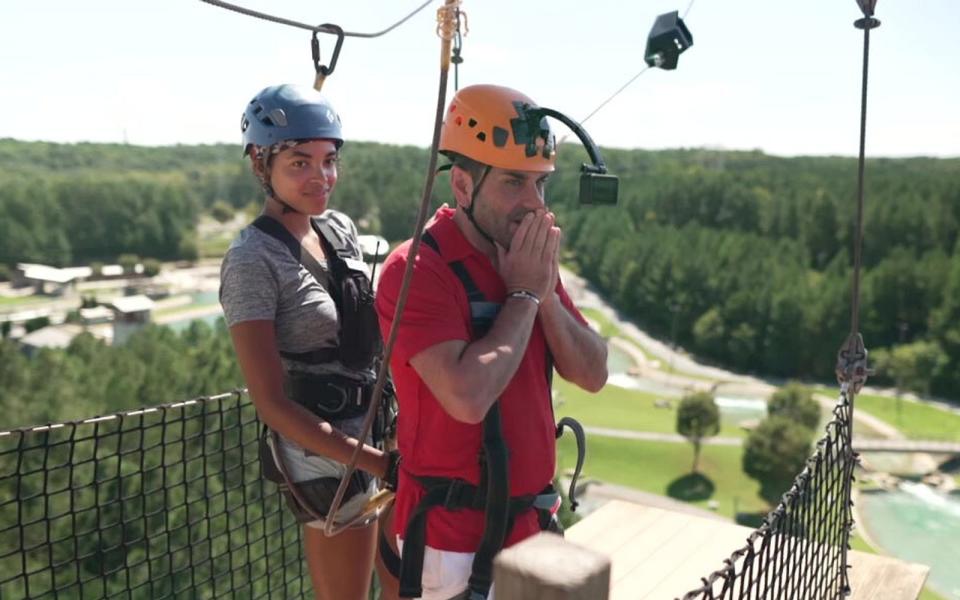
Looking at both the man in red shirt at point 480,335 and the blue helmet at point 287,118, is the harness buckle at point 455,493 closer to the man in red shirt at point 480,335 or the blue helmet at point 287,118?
the man in red shirt at point 480,335

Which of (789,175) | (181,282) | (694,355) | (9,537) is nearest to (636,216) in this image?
(789,175)

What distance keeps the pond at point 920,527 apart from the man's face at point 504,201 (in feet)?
104

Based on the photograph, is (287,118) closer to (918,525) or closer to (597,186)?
(597,186)

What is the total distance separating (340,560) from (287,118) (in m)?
1.16

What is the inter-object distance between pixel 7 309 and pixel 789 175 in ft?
251

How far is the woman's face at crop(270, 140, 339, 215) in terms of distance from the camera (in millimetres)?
2270

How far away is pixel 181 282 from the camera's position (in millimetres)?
87375

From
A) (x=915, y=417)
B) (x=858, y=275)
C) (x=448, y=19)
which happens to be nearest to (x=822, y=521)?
(x=858, y=275)

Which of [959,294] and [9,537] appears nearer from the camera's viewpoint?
[9,537]

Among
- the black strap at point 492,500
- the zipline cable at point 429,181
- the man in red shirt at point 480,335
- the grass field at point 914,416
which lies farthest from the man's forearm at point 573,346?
the grass field at point 914,416

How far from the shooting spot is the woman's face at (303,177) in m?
2.27

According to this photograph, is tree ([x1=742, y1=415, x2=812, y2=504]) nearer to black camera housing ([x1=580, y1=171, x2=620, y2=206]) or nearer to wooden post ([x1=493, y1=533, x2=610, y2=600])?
black camera housing ([x1=580, y1=171, x2=620, y2=206])

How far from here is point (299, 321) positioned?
220 centimetres

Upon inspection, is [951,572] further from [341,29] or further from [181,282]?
[181,282]
